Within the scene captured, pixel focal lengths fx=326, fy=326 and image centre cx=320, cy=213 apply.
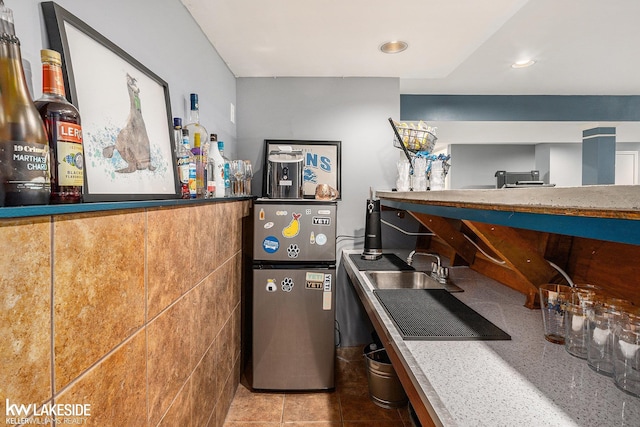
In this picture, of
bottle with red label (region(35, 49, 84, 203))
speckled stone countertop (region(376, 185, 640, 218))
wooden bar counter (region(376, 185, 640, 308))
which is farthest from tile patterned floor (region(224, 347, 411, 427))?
bottle with red label (region(35, 49, 84, 203))

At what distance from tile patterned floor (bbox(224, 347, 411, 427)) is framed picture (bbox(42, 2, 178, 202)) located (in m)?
1.48

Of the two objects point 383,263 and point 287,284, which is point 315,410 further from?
point 383,263

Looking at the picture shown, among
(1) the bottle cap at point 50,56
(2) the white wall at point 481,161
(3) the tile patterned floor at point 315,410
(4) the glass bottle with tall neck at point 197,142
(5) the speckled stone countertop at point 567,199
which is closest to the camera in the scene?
(5) the speckled stone countertop at point 567,199

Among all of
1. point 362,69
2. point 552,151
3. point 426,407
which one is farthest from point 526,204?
point 552,151

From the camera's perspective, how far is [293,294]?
222cm

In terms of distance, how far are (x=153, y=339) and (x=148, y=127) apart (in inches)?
31.8

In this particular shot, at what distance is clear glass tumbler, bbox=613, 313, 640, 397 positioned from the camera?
755 mm

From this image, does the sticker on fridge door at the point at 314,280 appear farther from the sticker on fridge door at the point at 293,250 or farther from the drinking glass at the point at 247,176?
the drinking glass at the point at 247,176

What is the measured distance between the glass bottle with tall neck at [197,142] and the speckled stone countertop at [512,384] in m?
1.12

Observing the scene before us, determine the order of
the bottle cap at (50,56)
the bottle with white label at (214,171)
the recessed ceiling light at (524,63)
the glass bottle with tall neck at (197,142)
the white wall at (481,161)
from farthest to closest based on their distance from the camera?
1. the white wall at (481,161)
2. the recessed ceiling light at (524,63)
3. the bottle with white label at (214,171)
4. the glass bottle with tall neck at (197,142)
5. the bottle cap at (50,56)

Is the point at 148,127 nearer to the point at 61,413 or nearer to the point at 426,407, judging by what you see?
the point at 61,413

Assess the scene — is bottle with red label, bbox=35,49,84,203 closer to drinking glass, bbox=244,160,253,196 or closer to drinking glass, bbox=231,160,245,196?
drinking glass, bbox=231,160,245,196

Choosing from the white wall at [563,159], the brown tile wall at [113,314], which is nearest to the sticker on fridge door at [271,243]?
the brown tile wall at [113,314]

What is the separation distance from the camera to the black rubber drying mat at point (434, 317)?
108 centimetres
